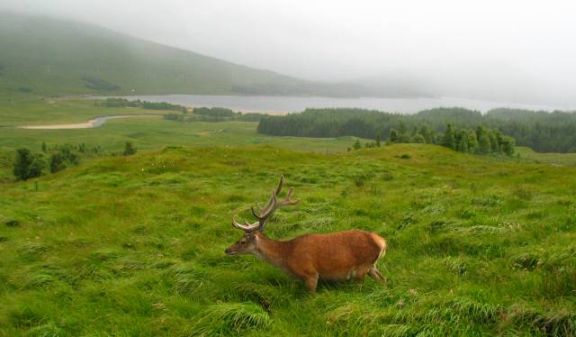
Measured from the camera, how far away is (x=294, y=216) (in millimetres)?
15562

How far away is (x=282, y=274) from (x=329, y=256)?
1380 mm

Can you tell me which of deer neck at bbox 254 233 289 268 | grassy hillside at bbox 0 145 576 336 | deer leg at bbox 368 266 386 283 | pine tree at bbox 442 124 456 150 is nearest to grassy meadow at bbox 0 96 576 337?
grassy hillside at bbox 0 145 576 336

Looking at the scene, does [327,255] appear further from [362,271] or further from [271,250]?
[271,250]

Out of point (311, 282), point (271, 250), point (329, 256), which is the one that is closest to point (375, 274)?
point (329, 256)

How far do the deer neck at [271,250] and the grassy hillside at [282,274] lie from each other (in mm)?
436

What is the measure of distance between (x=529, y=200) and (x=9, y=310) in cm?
1510

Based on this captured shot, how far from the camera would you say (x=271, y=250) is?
960cm

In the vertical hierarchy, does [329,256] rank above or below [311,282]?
above

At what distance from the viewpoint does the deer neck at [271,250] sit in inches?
374

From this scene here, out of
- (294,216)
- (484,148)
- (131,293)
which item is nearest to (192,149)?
(294,216)

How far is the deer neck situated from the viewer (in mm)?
9492

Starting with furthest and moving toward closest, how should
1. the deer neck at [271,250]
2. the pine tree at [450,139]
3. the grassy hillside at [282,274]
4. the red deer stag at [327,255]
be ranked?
1. the pine tree at [450,139]
2. the deer neck at [271,250]
3. the red deer stag at [327,255]
4. the grassy hillside at [282,274]

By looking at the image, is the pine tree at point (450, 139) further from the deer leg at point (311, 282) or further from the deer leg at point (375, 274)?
the deer leg at point (311, 282)

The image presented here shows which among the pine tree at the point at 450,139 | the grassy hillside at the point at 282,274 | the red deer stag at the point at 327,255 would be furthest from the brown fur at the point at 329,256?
the pine tree at the point at 450,139
